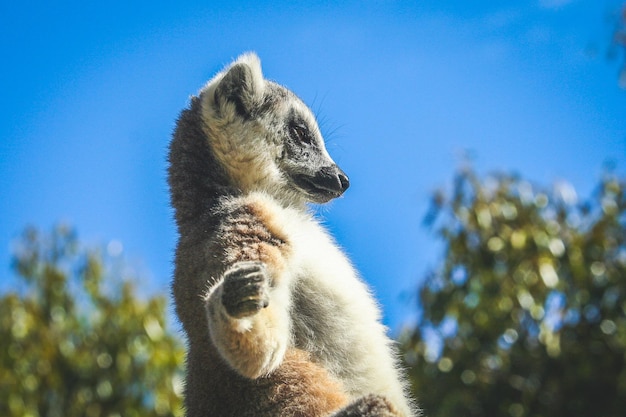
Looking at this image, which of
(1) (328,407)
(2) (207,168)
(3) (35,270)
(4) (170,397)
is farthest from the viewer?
(3) (35,270)

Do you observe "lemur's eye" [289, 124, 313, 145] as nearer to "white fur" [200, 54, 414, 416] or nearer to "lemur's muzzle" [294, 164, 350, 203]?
"white fur" [200, 54, 414, 416]

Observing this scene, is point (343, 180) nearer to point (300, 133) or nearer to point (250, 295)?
point (300, 133)

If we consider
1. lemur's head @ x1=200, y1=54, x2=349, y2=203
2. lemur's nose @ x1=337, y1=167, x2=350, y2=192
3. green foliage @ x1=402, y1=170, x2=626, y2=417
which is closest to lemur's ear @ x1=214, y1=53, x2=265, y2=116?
lemur's head @ x1=200, y1=54, x2=349, y2=203

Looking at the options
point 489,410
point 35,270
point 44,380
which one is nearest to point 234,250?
point 489,410

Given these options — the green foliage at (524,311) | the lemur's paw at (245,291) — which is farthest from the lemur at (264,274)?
the green foliage at (524,311)

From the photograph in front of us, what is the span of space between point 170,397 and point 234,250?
6.45 meters

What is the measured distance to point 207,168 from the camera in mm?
3975

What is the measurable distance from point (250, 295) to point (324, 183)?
4.69ft

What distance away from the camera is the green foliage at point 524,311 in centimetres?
737

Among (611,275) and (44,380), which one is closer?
(611,275)

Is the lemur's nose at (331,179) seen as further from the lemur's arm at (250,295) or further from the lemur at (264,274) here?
the lemur's arm at (250,295)

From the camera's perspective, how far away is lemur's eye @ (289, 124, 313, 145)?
4.38m

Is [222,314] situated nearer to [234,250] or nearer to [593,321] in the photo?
[234,250]

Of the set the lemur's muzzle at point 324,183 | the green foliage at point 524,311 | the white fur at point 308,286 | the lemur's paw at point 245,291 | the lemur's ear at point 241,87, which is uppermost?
the green foliage at point 524,311
